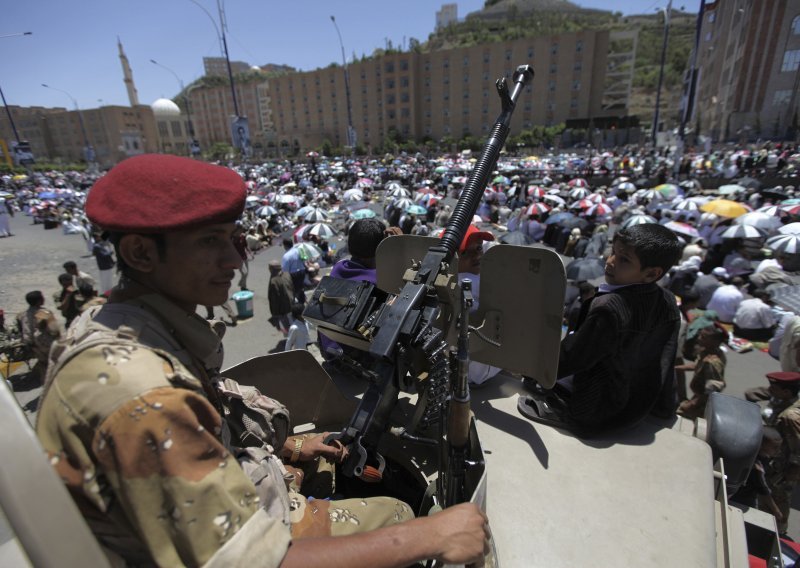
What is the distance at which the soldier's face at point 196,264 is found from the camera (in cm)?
128

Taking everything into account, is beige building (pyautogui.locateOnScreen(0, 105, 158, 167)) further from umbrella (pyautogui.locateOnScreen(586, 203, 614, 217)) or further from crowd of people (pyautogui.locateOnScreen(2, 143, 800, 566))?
crowd of people (pyautogui.locateOnScreen(2, 143, 800, 566))

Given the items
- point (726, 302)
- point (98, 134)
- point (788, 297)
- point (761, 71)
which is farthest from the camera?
point (98, 134)

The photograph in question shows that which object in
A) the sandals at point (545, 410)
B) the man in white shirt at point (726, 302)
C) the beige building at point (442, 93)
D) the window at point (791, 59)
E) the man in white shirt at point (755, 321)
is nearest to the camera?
the sandals at point (545, 410)

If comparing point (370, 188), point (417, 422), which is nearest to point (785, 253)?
point (417, 422)

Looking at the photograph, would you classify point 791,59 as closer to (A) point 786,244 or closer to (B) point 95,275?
(A) point 786,244

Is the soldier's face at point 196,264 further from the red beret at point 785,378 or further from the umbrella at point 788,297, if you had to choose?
the umbrella at point 788,297

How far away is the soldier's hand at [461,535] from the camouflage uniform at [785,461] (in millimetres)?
4079

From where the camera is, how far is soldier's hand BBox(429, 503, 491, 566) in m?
1.26

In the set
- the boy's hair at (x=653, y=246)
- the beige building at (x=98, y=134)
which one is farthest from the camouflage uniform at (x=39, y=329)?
the beige building at (x=98, y=134)

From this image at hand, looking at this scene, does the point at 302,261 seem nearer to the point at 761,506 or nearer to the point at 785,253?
the point at 761,506

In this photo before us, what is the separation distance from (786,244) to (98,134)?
109m

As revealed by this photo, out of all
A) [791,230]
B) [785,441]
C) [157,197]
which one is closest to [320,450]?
[157,197]

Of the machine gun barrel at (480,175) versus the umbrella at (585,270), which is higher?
the machine gun barrel at (480,175)

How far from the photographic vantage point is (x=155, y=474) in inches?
37.0
